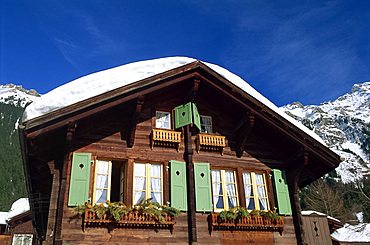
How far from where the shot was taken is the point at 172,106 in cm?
1262

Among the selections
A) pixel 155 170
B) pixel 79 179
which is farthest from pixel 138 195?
pixel 79 179

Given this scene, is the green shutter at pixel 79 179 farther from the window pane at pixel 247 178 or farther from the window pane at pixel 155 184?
the window pane at pixel 247 178

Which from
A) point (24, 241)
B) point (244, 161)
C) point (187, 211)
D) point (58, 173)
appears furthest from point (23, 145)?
point (24, 241)

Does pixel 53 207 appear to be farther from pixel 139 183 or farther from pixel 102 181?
pixel 139 183

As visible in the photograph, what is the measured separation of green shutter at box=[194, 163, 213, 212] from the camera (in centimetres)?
1110

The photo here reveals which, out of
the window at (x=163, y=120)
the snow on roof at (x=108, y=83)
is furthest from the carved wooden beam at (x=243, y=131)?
the window at (x=163, y=120)

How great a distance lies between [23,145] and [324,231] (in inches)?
473

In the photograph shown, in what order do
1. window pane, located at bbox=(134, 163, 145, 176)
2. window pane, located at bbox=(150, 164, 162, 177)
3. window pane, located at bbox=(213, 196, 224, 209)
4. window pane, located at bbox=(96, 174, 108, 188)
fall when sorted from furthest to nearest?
window pane, located at bbox=(213, 196, 224, 209)
window pane, located at bbox=(150, 164, 162, 177)
window pane, located at bbox=(134, 163, 145, 176)
window pane, located at bbox=(96, 174, 108, 188)

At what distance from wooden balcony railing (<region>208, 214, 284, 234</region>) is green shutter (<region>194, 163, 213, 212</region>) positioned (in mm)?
363

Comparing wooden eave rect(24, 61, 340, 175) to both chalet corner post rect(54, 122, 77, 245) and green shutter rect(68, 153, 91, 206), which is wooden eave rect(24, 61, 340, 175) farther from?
green shutter rect(68, 153, 91, 206)

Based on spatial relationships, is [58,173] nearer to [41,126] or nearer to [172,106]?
[41,126]

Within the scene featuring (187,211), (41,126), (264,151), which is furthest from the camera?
(264,151)

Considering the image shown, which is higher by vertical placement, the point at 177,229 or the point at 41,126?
the point at 41,126

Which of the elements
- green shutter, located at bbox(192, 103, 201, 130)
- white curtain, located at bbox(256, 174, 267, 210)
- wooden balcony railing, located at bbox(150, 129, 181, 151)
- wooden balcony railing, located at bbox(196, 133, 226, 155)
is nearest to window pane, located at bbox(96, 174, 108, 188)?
wooden balcony railing, located at bbox(150, 129, 181, 151)
